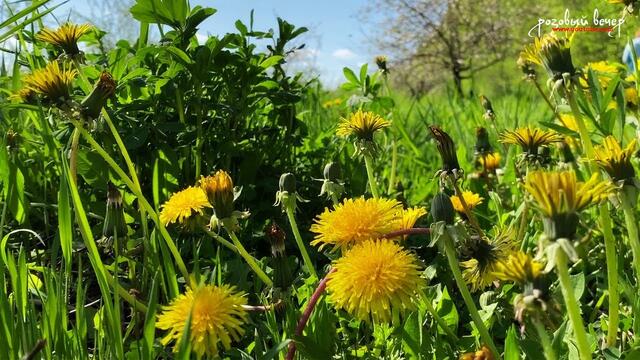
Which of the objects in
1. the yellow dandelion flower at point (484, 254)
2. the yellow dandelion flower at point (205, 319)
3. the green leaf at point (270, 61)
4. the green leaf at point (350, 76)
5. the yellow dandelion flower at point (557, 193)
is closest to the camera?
the yellow dandelion flower at point (557, 193)

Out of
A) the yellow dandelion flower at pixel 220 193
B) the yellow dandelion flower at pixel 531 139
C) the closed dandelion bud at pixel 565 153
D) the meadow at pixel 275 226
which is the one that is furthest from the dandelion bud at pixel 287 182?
the closed dandelion bud at pixel 565 153

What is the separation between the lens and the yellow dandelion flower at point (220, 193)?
84cm

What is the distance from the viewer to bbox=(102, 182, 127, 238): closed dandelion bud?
36.9 inches

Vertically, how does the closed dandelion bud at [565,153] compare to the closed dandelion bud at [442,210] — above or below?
below

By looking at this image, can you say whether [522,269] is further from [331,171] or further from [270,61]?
[270,61]

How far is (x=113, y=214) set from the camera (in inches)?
37.3

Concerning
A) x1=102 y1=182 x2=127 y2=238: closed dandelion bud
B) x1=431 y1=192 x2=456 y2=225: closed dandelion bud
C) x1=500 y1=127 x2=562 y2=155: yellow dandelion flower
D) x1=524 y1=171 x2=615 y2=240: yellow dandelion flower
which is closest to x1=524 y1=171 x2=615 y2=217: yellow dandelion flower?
x1=524 y1=171 x2=615 y2=240: yellow dandelion flower

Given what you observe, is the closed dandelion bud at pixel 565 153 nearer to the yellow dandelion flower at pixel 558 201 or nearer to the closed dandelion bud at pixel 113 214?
the yellow dandelion flower at pixel 558 201

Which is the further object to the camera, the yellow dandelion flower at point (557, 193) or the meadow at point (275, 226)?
the meadow at point (275, 226)

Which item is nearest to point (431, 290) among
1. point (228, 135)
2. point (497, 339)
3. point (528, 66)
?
point (497, 339)

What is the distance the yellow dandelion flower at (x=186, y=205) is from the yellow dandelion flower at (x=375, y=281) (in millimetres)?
328

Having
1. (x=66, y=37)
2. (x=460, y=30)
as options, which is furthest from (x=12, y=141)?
(x=460, y=30)

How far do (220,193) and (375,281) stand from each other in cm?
27

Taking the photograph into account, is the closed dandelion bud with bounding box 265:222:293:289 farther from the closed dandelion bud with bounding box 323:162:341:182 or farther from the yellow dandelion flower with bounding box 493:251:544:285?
the yellow dandelion flower with bounding box 493:251:544:285
